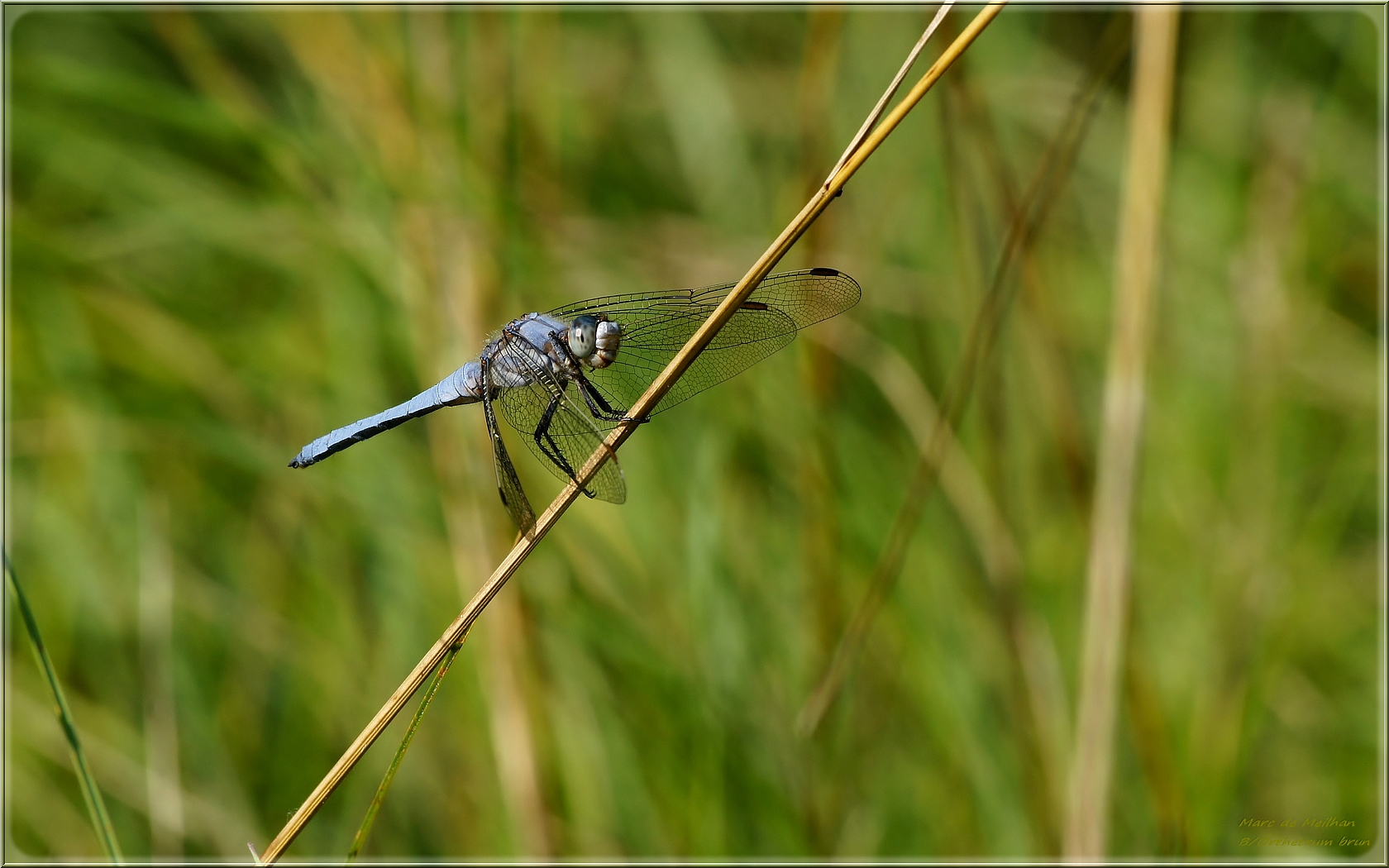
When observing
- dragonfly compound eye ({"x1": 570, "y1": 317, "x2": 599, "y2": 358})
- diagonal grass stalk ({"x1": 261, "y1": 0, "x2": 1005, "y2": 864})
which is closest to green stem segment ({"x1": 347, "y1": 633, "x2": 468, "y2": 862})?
diagonal grass stalk ({"x1": 261, "y1": 0, "x2": 1005, "y2": 864})

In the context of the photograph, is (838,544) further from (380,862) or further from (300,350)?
(300,350)

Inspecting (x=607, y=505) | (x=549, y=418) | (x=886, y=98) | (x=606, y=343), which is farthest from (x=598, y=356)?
(x=886, y=98)

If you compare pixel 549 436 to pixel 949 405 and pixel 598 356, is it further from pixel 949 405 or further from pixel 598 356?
pixel 949 405

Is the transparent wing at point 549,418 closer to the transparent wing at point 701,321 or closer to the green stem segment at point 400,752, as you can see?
the transparent wing at point 701,321

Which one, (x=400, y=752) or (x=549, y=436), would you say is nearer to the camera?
(x=400, y=752)

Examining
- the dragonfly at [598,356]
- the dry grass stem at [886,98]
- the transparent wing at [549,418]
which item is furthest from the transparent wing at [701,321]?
the dry grass stem at [886,98]

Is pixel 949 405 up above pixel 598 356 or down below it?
below
